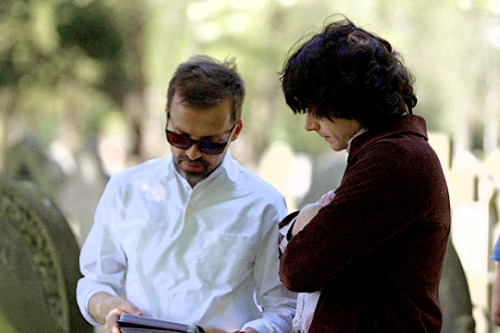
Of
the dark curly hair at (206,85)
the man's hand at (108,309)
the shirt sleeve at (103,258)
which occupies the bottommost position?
the man's hand at (108,309)

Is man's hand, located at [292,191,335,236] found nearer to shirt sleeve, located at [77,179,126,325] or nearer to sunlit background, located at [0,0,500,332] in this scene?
shirt sleeve, located at [77,179,126,325]

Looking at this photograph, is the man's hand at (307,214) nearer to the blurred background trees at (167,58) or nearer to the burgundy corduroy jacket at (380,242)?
the burgundy corduroy jacket at (380,242)

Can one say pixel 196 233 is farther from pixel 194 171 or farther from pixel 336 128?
pixel 336 128

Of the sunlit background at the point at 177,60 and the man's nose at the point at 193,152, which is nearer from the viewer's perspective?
the man's nose at the point at 193,152

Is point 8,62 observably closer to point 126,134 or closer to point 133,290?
Answer: point 126,134

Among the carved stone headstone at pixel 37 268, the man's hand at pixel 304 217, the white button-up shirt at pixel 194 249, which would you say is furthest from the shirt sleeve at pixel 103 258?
the man's hand at pixel 304 217

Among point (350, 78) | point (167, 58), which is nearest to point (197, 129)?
point (350, 78)

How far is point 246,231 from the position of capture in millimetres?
2221

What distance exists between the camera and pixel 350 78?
1.73 m

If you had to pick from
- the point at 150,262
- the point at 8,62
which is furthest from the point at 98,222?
the point at 8,62

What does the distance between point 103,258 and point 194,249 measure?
337 millimetres

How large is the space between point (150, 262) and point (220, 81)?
626 mm

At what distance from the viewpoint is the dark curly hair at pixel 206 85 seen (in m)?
2.20

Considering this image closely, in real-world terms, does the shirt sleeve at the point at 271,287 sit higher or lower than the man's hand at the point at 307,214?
lower
